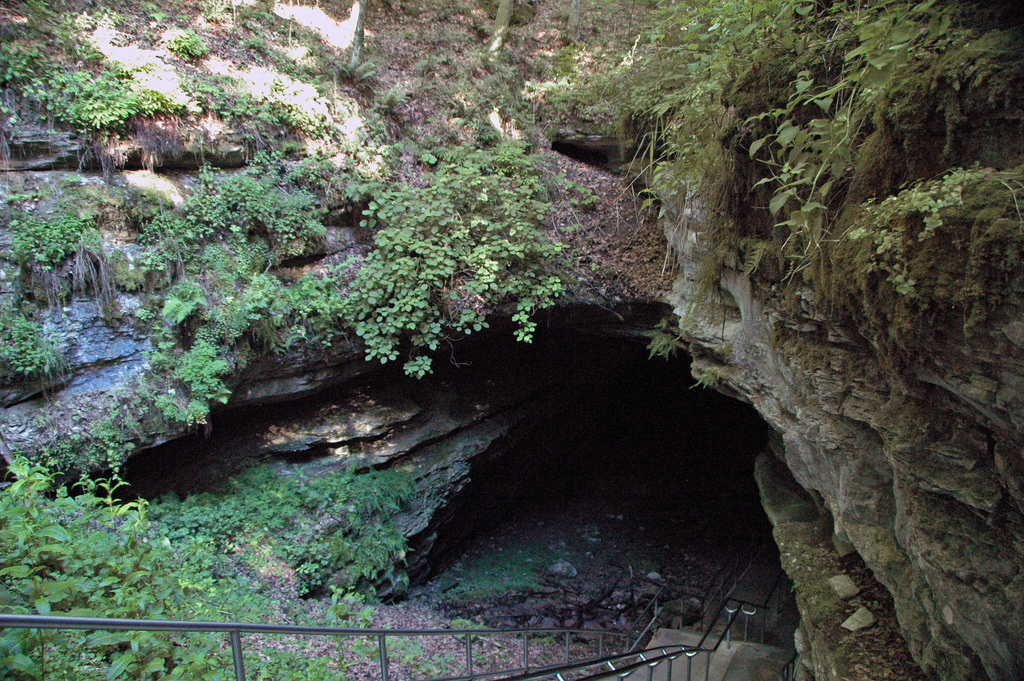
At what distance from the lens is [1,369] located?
516 centimetres

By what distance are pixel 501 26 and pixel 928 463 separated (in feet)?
30.6

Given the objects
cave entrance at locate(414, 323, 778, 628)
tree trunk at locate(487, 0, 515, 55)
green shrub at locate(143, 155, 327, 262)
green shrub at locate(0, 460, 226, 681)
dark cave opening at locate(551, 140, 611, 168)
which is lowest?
cave entrance at locate(414, 323, 778, 628)

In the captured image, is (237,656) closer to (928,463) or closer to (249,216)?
(928,463)

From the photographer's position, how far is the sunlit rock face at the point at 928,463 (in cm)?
252

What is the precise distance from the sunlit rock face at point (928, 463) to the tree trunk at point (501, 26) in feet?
22.7

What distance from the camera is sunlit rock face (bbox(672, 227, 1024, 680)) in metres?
2.52

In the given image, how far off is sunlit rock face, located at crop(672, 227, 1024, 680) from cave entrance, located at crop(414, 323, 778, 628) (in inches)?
109

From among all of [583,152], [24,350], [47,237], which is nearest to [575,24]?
[583,152]

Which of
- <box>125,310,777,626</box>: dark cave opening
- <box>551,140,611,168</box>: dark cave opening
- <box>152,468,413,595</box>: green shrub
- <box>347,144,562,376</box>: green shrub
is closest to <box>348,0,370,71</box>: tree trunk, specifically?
<box>347,144,562,376</box>: green shrub

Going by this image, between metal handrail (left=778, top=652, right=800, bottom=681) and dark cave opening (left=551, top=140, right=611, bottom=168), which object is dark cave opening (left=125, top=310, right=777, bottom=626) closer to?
dark cave opening (left=551, top=140, right=611, bottom=168)

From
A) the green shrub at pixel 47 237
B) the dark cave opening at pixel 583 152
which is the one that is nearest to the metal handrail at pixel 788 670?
the dark cave opening at pixel 583 152

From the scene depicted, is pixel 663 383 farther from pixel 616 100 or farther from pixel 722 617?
pixel 616 100

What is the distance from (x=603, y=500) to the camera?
35.0 ft

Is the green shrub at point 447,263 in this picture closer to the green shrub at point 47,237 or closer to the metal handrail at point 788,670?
the green shrub at point 47,237
